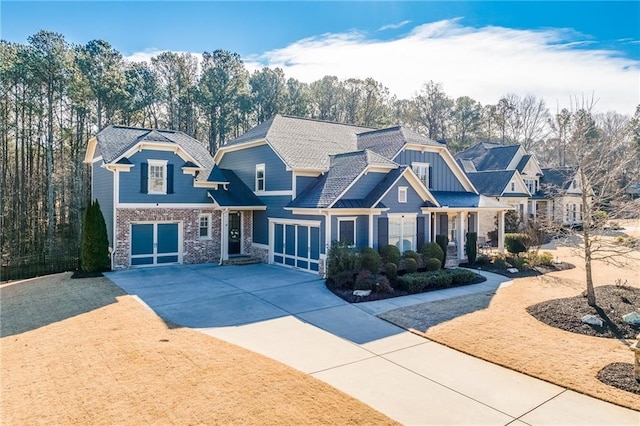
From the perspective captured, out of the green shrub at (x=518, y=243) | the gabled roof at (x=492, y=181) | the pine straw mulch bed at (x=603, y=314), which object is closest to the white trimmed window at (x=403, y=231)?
the green shrub at (x=518, y=243)

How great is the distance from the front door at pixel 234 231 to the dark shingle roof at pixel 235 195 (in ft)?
3.60

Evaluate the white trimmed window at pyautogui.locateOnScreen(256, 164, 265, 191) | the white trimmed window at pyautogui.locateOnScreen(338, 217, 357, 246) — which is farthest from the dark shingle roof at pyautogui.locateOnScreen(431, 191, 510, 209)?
the white trimmed window at pyautogui.locateOnScreen(256, 164, 265, 191)

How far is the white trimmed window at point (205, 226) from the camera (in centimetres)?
2112

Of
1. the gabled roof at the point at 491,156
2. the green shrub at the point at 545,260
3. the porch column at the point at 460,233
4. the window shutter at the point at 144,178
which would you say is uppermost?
the gabled roof at the point at 491,156

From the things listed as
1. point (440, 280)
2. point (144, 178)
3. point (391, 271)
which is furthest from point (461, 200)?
point (144, 178)

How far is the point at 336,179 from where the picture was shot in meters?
18.4

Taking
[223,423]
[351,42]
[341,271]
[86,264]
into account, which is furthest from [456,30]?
[86,264]

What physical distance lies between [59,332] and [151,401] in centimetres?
542

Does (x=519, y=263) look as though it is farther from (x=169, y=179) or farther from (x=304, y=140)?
(x=169, y=179)

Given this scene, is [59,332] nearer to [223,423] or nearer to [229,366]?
[229,366]

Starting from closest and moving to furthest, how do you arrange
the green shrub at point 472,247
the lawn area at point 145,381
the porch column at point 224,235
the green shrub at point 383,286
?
the lawn area at point 145,381 → the green shrub at point 383,286 → the green shrub at point 472,247 → the porch column at point 224,235

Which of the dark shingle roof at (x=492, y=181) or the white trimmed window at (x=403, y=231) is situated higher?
the dark shingle roof at (x=492, y=181)

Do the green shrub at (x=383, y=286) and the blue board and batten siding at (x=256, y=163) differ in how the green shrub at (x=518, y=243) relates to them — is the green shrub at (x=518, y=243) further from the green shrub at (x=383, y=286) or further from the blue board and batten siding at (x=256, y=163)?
the blue board and batten siding at (x=256, y=163)

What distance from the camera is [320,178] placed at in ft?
64.5
